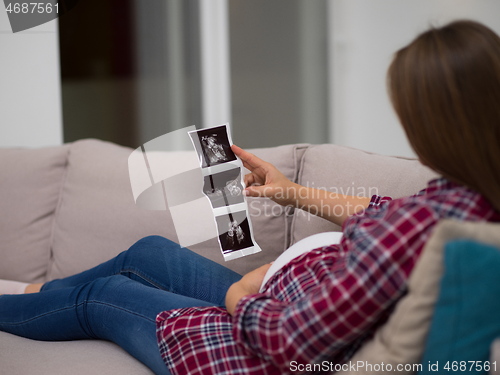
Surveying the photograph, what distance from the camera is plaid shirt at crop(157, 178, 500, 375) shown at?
72 centimetres

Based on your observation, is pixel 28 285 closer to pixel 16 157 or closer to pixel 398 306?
pixel 16 157

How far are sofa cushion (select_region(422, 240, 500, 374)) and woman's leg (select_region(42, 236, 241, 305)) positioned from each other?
632mm

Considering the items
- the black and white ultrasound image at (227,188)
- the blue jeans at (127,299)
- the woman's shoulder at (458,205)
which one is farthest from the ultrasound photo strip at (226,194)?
the woman's shoulder at (458,205)

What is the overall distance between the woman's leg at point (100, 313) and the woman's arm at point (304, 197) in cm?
33

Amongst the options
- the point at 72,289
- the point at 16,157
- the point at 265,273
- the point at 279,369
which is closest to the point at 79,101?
the point at 16,157

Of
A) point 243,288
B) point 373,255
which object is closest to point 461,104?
point 373,255

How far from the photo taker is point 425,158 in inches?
31.1

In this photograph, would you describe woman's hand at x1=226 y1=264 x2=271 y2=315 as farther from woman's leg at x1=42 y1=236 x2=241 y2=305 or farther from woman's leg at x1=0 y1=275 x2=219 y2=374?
woman's leg at x1=42 y1=236 x2=241 y2=305

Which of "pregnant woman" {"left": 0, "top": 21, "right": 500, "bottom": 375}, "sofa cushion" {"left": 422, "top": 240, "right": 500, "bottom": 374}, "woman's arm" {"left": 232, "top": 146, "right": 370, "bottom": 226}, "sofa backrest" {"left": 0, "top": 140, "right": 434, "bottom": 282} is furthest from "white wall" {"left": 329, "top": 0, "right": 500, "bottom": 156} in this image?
"sofa cushion" {"left": 422, "top": 240, "right": 500, "bottom": 374}

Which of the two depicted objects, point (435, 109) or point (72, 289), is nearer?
point (435, 109)

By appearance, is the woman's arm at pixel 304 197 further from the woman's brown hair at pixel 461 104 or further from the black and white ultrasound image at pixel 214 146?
the woman's brown hair at pixel 461 104

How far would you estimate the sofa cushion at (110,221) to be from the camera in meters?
1.48

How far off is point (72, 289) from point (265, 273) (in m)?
0.49

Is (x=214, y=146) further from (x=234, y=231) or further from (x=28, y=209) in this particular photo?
(x=28, y=209)
